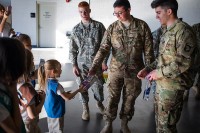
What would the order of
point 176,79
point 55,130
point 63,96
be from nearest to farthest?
point 176,79, point 63,96, point 55,130

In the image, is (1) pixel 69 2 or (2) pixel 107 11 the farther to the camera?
(1) pixel 69 2

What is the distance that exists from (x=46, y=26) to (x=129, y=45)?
8114 mm

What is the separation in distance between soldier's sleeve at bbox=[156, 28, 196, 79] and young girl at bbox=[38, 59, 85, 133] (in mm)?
975

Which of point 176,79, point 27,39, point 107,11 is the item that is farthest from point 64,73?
point 176,79

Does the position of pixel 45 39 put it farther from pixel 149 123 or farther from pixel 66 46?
pixel 149 123

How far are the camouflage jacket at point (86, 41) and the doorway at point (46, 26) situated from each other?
7.01 m

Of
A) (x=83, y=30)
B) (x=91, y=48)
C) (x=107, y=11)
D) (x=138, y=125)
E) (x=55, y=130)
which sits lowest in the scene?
(x=138, y=125)

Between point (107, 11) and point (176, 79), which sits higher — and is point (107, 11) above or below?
above

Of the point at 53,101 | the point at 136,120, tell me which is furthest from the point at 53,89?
the point at 136,120

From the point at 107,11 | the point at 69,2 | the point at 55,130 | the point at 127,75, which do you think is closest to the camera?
the point at 55,130

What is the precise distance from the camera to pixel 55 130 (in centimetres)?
254

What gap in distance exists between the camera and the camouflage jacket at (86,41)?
3324 mm

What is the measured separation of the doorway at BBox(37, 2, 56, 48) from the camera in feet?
33.3

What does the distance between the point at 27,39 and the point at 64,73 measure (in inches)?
165
